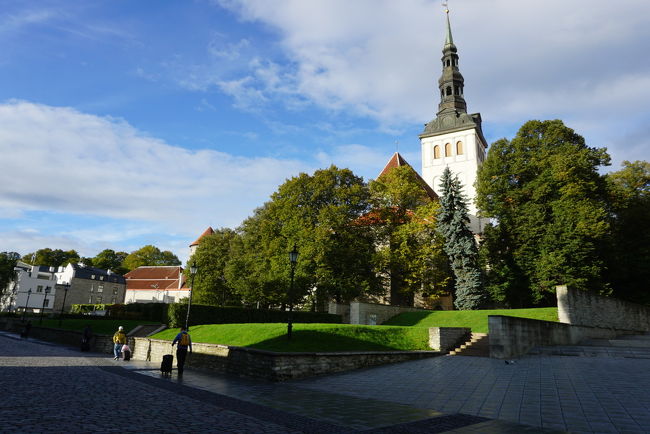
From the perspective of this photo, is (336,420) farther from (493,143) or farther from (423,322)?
(493,143)

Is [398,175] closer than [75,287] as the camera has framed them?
Yes

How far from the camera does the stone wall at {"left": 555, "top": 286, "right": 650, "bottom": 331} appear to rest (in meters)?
22.7

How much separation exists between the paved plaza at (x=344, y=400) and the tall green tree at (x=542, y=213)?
16310 mm

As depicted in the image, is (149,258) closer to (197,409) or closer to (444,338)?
(444,338)

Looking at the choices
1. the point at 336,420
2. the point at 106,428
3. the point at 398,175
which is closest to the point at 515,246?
the point at 398,175

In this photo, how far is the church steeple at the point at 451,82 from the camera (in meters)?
56.8

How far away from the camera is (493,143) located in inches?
1428

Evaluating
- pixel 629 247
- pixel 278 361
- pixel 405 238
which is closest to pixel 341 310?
pixel 405 238

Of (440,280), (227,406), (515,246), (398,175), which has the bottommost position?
(227,406)

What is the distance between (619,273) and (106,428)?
38.7m

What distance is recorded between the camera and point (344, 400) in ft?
33.3

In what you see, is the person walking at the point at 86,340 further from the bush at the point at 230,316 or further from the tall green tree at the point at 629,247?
the tall green tree at the point at 629,247

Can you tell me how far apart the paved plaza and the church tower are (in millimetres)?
43945

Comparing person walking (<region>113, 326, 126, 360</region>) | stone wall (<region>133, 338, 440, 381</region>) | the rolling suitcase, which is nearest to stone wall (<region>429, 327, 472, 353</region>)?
stone wall (<region>133, 338, 440, 381</region>)
